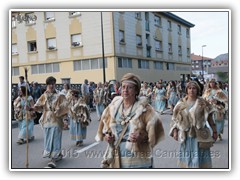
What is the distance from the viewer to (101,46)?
21.1 feet

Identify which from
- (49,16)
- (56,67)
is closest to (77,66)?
(56,67)

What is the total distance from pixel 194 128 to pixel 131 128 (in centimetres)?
115

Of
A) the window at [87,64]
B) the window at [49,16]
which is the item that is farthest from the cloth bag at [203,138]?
the window at [87,64]

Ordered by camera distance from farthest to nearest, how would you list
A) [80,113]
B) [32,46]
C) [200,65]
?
[80,113] → [32,46] → [200,65]

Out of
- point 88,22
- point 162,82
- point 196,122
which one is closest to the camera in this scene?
point 196,122

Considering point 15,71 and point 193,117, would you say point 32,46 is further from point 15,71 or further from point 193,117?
point 193,117

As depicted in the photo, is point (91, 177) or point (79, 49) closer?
point (91, 177)

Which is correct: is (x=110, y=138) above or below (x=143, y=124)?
below

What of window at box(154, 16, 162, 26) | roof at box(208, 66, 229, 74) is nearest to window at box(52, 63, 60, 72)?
window at box(154, 16, 162, 26)

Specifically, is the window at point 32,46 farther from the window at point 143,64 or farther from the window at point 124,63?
the window at point 143,64

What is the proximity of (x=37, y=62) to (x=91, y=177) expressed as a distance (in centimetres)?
280
